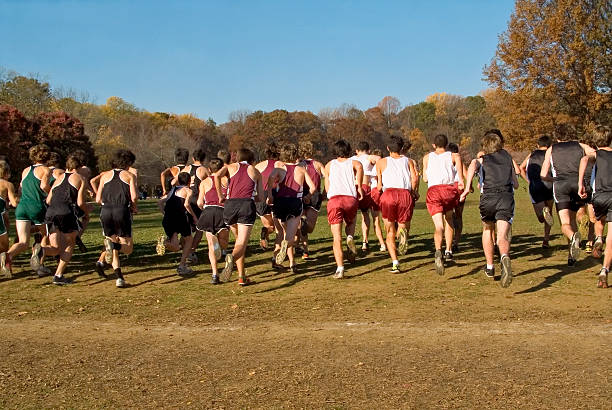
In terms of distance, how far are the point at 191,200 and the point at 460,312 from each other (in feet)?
19.4

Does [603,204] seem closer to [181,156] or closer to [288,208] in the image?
[288,208]

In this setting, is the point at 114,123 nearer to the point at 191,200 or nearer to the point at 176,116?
the point at 176,116

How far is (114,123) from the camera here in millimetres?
84375

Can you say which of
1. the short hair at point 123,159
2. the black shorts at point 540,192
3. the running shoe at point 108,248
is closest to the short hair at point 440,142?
the black shorts at point 540,192

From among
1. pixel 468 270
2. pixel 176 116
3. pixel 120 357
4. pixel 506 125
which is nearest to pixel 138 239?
pixel 468 270

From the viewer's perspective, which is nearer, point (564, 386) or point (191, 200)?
point (564, 386)

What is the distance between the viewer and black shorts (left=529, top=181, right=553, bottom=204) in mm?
11625

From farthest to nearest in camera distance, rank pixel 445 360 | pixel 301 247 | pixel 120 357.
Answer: pixel 301 247 < pixel 120 357 < pixel 445 360

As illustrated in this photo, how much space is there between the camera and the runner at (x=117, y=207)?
950cm

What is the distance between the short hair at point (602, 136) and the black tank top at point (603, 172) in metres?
0.17

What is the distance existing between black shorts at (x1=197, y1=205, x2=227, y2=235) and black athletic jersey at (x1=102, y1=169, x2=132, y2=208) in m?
1.23

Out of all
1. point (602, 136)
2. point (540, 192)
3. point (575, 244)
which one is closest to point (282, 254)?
point (575, 244)

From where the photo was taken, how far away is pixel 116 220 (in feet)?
31.1

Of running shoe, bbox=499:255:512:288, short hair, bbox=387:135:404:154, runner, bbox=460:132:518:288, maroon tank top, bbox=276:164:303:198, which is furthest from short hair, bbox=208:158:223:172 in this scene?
running shoe, bbox=499:255:512:288
